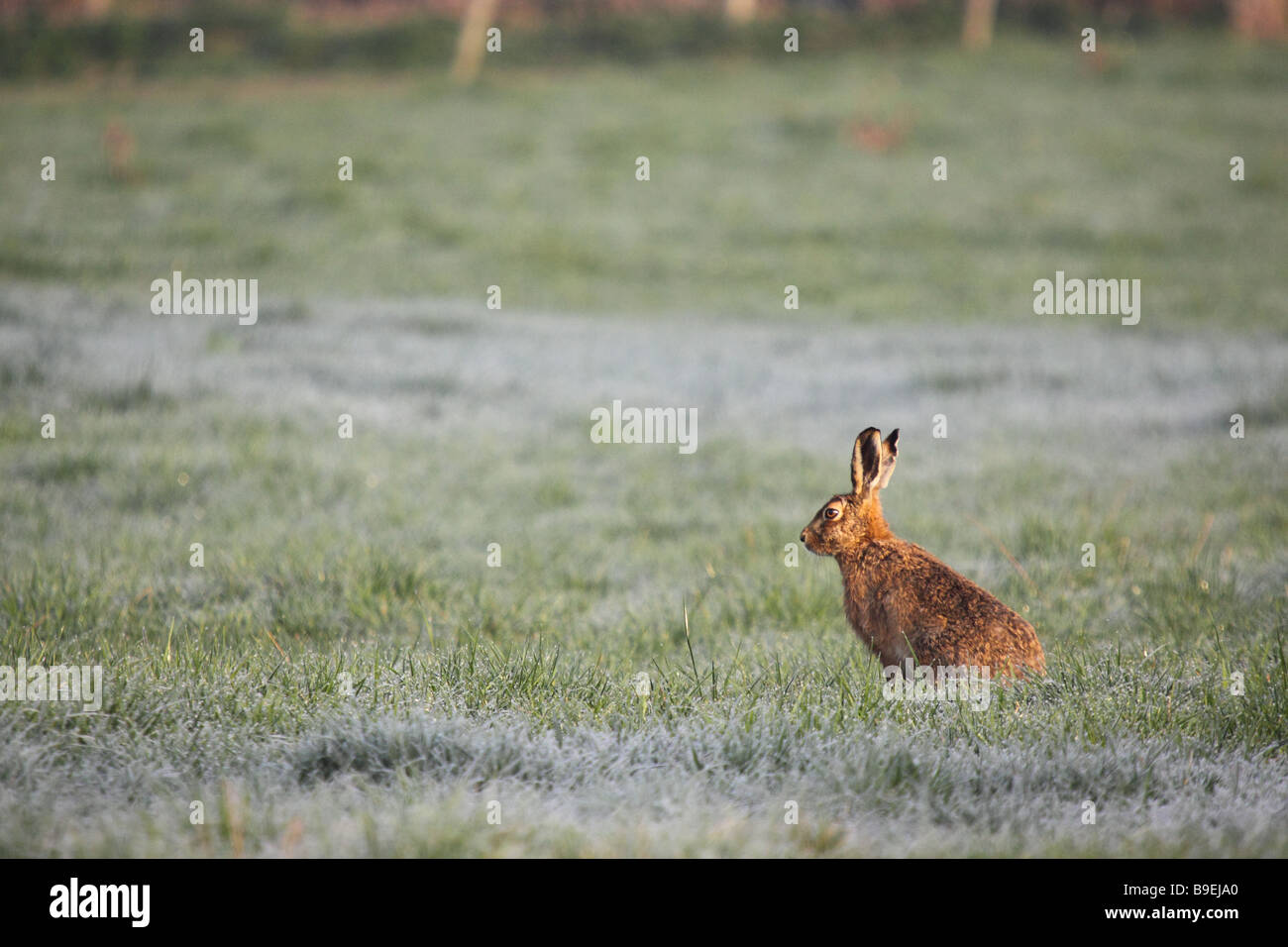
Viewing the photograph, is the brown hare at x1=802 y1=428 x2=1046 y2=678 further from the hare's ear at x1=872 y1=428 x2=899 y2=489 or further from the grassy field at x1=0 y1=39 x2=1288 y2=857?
the grassy field at x1=0 y1=39 x2=1288 y2=857

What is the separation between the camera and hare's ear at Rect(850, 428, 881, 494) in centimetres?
419

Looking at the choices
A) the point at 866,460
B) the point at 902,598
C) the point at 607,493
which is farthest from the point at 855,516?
the point at 607,493

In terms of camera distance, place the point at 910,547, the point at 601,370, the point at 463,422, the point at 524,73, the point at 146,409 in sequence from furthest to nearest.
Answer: the point at 524,73 < the point at 601,370 < the point at 463,422 < the point at 146,409 < the point at 910,547

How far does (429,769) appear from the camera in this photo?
11.1ft

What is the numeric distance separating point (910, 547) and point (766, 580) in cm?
135

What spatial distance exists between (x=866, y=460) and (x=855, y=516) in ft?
0.83

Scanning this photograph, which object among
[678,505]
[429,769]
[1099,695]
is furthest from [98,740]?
[678,505]

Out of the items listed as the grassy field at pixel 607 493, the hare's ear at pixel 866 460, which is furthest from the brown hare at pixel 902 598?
the grassy field at pixel 607 493

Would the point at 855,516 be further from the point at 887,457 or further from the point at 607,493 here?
the point at 607,493

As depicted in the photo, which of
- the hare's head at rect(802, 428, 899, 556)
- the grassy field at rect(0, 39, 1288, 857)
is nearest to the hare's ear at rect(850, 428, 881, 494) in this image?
the hare's head at rect(802, 428, 899, 556)

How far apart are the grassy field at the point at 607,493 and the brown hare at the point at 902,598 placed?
0.50ft

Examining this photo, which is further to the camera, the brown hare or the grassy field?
the brown hare

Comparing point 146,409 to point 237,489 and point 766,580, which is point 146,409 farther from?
point 766,580

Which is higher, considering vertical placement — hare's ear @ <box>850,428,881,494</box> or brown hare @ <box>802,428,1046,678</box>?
hare's ear @ <box>850,428,881,494</box>
